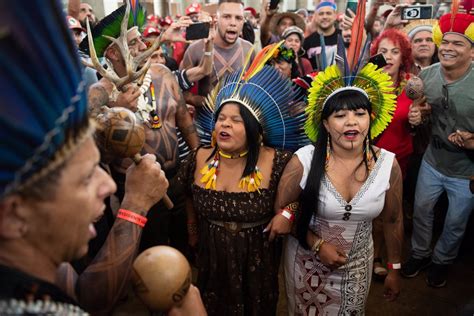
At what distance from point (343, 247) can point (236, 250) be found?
64 centimetres

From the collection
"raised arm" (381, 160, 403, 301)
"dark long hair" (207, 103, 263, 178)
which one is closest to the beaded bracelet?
"raised arm" (381, 160, 403, 301)

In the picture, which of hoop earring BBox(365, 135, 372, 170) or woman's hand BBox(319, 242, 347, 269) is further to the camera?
hoop earring BBox(365, 135, 372, 170)

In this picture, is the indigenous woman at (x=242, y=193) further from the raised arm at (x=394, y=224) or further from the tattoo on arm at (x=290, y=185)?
the raised arm at (x=394, y=224)

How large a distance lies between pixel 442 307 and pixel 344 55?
2374mm

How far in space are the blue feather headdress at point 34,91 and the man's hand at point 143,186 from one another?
22.5 inches

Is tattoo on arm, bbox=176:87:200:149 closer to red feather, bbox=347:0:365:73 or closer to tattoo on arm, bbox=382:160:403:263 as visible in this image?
red feather, bbox=347:0:365:73

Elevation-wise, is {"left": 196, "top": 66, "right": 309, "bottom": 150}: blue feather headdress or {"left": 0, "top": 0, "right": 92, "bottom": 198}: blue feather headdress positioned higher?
{"left": 0, "top": 0, "right": 92, "bottom": 198}: blue feather headdress

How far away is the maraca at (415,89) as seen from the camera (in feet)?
10.1

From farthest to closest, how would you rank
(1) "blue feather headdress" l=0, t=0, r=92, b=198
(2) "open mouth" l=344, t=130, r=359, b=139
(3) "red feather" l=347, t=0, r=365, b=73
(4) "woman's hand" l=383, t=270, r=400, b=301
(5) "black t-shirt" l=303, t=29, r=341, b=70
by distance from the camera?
(5) "black t-shirt" l=303, t=29, r=341, b=70 → (4) "woman's hand" l=383, t=270, r=400, b=301 → (3) "red feather" l=347, t=0, r=365, b=73 → (2) "open mouth" l=344, t=130, r=359, b=139 → (1) "blue feather headdress" l=0, t=0, r=92, b=198

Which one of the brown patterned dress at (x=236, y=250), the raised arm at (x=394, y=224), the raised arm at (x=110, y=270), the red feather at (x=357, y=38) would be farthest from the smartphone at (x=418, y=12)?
the raised arm at (x=110, y=270)

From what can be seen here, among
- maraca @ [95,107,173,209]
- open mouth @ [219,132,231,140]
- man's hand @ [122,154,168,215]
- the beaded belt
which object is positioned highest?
maraca @ [95,107,173,209]

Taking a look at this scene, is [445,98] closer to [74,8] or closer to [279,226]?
[279,226]

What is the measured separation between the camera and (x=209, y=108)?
2697mm

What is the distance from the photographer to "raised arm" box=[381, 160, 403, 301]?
7.29ft
